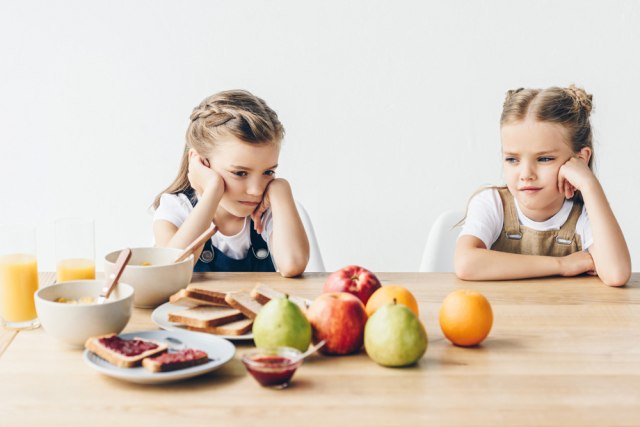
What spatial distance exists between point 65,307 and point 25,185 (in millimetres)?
2407

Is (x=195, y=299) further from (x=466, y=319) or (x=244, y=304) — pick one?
(x=466, y=319)

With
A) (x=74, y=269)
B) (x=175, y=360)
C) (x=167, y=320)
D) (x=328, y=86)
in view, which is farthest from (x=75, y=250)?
(x=328, y=86)

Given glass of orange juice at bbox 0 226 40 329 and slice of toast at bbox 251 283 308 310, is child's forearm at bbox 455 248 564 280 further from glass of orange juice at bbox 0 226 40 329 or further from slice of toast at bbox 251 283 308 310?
glass of orange juice at bbox 0 226 40 329

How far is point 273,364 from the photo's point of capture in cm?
104

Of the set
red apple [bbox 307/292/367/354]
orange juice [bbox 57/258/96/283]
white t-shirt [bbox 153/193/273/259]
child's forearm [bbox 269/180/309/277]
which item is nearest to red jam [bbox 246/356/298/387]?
red apple [bbox 307/292/367/354]

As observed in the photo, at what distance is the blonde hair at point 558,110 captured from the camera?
2.00 m

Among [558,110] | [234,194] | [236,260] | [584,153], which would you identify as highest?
A: [558,110]

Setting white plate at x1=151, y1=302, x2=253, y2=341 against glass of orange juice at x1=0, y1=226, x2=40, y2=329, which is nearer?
white plate at x1=151, y1=302, x2=253, y2=341

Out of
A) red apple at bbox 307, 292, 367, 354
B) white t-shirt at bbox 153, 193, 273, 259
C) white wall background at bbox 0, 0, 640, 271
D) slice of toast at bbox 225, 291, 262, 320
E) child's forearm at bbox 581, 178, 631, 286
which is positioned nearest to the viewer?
red apple at bbox 307, 292, 367, 354

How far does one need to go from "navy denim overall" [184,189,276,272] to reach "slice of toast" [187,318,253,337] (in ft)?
2.99

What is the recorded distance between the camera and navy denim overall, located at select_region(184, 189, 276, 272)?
7.16ft

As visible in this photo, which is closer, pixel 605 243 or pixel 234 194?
pixel 605 243

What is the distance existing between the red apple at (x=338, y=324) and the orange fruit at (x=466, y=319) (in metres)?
0.15

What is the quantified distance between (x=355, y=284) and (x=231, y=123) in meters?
0.80
